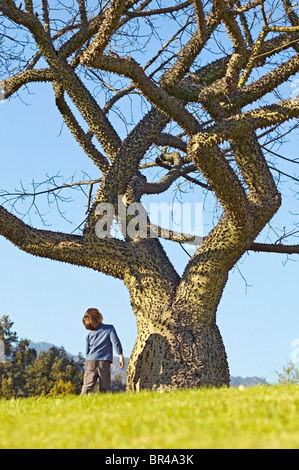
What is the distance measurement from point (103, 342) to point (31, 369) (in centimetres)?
4215

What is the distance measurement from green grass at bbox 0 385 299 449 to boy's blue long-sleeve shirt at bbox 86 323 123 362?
2589 mm

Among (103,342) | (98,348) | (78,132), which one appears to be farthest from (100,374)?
(78,132)

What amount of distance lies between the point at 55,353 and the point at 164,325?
44.0m

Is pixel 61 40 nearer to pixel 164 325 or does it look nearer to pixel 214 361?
pixel 164 325

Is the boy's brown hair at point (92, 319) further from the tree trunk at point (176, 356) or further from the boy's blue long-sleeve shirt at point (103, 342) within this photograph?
the tree trunk at point (176, 356)

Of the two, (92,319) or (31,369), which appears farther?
(31,369)

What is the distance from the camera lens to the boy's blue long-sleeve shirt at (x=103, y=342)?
32.0 ft

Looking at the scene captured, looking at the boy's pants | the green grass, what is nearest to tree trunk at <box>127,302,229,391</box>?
the boy's pants

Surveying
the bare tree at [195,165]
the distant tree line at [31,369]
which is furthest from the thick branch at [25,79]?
the distant tree line at [31,369]

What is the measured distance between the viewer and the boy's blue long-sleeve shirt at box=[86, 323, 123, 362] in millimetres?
9766

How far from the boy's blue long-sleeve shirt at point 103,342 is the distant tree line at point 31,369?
121 feet

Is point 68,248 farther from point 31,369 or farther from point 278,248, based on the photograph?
point 31,369

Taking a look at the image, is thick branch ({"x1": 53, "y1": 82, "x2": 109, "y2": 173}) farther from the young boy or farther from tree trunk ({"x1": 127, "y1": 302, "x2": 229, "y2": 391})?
the young boy

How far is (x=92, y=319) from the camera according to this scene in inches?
390
